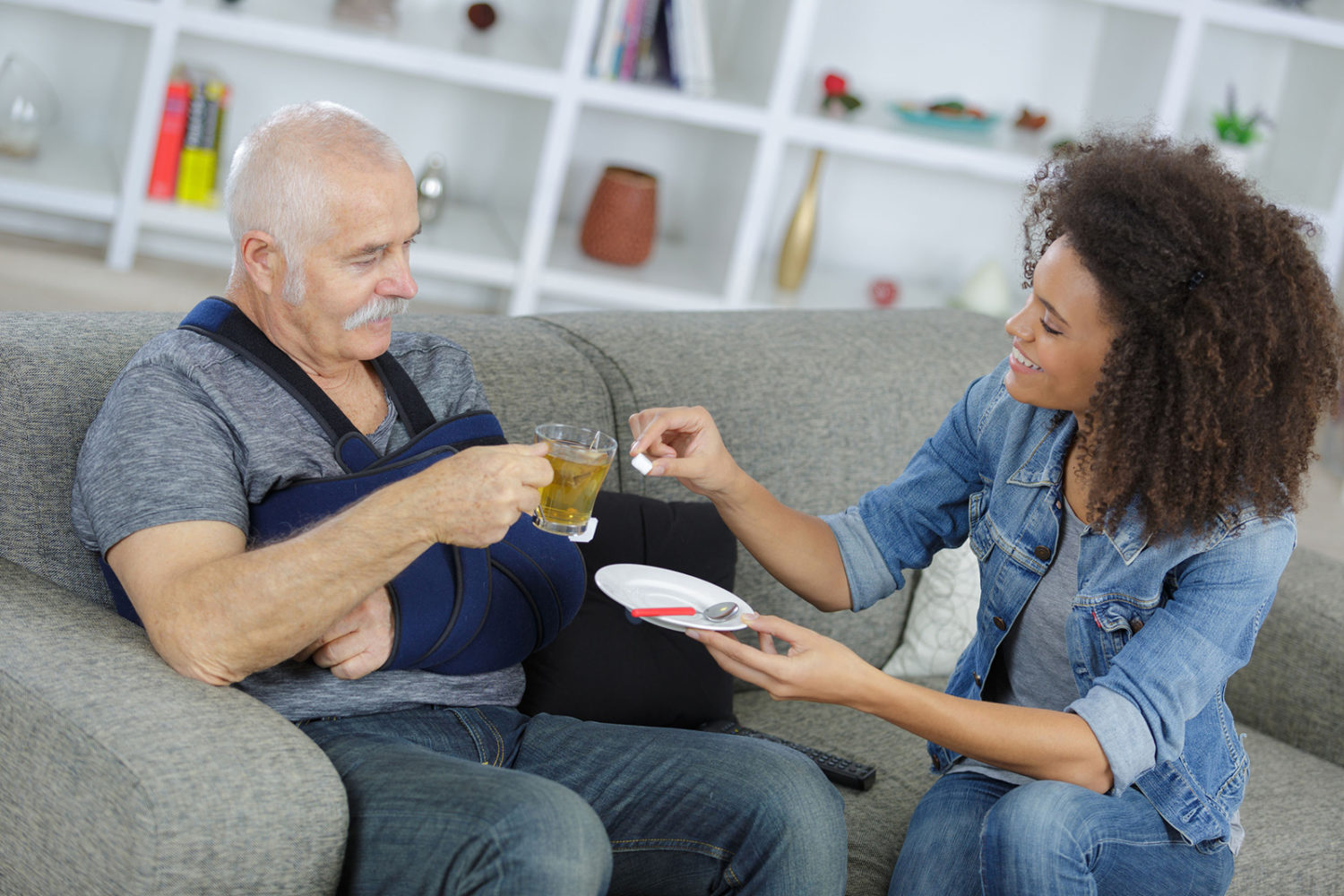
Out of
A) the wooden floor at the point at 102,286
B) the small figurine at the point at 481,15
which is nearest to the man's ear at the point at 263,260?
the wooden floor at the point at 102,286

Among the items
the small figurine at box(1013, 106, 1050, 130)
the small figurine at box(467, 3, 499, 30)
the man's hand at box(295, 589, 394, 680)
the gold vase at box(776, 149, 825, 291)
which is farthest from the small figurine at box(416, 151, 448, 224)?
the man's hand at box(295, 589, 394, 680)

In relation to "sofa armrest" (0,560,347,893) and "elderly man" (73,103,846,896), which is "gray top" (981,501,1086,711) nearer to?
"elderly man" (73,103,846,896)

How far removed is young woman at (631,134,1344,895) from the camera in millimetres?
1366

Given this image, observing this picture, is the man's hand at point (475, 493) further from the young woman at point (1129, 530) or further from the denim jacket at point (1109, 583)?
the denim jacket at point (1109, 583)

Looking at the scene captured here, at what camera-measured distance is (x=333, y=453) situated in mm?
1453

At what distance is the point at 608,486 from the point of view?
189 centimetres

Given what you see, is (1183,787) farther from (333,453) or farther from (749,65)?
(749,65)

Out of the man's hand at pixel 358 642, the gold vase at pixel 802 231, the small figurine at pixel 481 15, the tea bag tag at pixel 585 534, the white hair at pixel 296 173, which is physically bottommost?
the man's hand at pixel 358 642

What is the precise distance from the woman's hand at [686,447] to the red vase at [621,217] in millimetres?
1926

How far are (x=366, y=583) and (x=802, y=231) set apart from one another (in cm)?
254

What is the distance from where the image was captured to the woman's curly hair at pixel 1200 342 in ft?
4.46

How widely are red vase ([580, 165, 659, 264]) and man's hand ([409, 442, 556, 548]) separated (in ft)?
7.34

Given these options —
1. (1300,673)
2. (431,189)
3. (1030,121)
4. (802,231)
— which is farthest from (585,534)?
(1030,121)

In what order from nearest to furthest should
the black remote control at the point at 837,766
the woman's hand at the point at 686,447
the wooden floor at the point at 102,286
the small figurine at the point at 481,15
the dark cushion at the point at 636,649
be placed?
the woman's hand at the point at 686,447 → the dark cushion at the point at 636,649 → the black remote control at the point at 837,766 → the wooden floor at the point at 102,286 → the small figurine at the point at 481,15
